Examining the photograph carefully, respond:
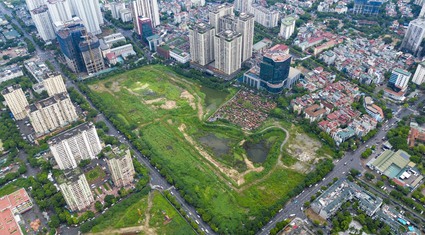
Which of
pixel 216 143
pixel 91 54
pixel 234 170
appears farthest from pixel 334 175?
pixel 91 54

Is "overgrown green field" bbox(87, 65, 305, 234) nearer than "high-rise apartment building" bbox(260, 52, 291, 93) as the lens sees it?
Yes

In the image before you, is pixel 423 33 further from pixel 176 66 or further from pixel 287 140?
pixel 176 66

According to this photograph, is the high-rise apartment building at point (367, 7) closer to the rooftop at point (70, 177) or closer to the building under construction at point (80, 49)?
the building under construction at point (80, 49)

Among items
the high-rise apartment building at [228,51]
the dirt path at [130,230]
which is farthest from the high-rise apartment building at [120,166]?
the high-rise apartment building at [228,51]

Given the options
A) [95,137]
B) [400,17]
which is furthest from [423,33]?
[95,137]

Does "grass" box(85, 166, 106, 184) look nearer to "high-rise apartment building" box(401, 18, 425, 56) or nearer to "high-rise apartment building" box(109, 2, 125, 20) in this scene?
"high-rise apartment building" box(109, 2, 125, 20)

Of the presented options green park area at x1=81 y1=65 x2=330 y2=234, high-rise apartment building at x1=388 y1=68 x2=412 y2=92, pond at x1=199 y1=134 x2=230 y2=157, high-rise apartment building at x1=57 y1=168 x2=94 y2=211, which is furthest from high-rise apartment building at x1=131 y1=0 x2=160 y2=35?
high-rise apartment building at x1=388 y1=68 x2=412 y2=92

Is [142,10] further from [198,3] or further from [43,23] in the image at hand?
[198,3]
